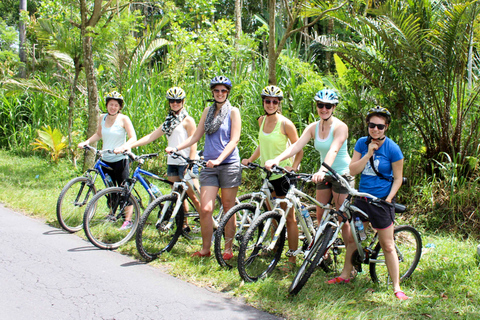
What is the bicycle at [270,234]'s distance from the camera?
4.53m

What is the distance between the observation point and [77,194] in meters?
6.46

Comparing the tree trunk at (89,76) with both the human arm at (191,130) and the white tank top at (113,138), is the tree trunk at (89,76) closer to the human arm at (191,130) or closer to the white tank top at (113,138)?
the white tank top at (113,138)

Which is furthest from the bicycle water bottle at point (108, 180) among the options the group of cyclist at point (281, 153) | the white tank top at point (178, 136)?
the white tank top at point (178, 136)

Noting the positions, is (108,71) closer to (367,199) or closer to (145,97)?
(145,97)

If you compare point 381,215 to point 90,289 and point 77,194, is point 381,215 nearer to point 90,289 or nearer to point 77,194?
point 90,289

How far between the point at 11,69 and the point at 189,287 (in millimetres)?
15385

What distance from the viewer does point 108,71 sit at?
518 inches

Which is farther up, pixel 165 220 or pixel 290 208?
pixel 290 208

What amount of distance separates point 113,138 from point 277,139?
2.58 metres

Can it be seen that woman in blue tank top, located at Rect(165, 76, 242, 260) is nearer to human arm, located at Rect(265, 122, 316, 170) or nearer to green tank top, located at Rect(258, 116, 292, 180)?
green tank top, located at Rect(258, 116, 292, 180)

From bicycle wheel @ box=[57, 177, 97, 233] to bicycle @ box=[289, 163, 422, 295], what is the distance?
355 centimetres

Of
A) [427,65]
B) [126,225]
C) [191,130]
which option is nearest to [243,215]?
[191,130]

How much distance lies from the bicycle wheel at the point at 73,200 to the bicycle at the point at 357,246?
3.55 metres

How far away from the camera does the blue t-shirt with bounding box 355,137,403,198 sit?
4301 millimetres
